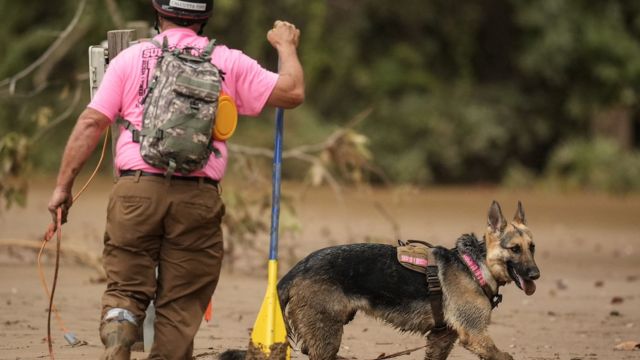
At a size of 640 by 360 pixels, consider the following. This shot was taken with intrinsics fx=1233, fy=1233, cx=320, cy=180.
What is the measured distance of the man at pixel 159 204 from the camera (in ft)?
18.6

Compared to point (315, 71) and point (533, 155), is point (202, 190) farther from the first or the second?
point (533, 155)

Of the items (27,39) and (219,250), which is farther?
(27,39)

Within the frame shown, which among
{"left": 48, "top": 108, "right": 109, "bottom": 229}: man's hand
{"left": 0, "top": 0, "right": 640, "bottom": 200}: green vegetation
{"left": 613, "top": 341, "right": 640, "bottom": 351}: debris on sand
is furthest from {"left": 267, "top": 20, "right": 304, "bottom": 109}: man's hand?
{"left": 0, "top": 0, "right": 640, "bottom": 200}: green vegetation

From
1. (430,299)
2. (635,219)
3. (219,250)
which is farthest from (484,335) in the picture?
(635,219)

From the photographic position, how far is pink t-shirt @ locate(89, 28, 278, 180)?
5.71 m

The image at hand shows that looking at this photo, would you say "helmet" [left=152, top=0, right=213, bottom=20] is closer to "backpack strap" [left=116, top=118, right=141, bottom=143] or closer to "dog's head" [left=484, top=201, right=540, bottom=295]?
"backpack strap" [left=116, top=118, right=141, bottom=143]

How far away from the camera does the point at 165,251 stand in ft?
19.1

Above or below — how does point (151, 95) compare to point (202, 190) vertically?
above

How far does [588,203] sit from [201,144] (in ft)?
55.2

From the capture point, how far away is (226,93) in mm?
5793

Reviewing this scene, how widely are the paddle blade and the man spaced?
1.86 feet

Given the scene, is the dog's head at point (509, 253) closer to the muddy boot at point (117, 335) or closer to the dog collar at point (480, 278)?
the dog collar at point (480, 278)

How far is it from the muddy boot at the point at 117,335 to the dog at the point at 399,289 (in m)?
1.51

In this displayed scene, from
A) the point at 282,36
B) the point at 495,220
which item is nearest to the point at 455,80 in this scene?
the point at 495,220
